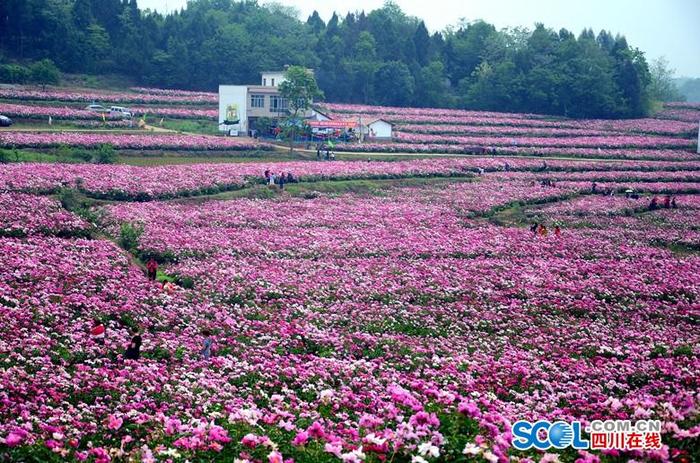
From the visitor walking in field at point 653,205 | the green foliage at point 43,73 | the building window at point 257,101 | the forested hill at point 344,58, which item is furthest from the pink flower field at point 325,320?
the forested hill at point 344,58

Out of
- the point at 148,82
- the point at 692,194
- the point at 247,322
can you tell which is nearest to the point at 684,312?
the point at 247,322

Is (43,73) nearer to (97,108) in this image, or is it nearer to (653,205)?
(97,108)

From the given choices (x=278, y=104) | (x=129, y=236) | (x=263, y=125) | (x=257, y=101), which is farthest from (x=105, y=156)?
(x=278, y=104)

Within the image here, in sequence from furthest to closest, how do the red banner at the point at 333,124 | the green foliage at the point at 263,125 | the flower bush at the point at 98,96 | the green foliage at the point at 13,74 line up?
the green foliage at the point at 13,74 < the red banner at the point at 333,124 < the green foliage at the point at 263,125 < the flower bush at the point at 98,96

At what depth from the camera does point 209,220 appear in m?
36.8

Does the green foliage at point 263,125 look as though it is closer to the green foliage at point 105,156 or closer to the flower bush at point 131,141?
the flower bush at point 131,141

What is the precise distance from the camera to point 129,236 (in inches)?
1238

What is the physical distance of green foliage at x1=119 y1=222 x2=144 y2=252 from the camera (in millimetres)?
30884

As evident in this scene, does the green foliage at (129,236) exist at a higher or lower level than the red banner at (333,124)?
lower

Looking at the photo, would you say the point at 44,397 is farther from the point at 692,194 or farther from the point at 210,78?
the point at 210,78

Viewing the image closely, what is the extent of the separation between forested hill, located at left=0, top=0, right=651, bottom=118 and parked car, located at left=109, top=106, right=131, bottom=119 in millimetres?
21939

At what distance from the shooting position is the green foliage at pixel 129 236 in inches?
1216

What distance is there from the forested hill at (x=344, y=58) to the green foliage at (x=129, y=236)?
6050 centimetres

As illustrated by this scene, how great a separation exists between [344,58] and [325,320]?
83.5m
